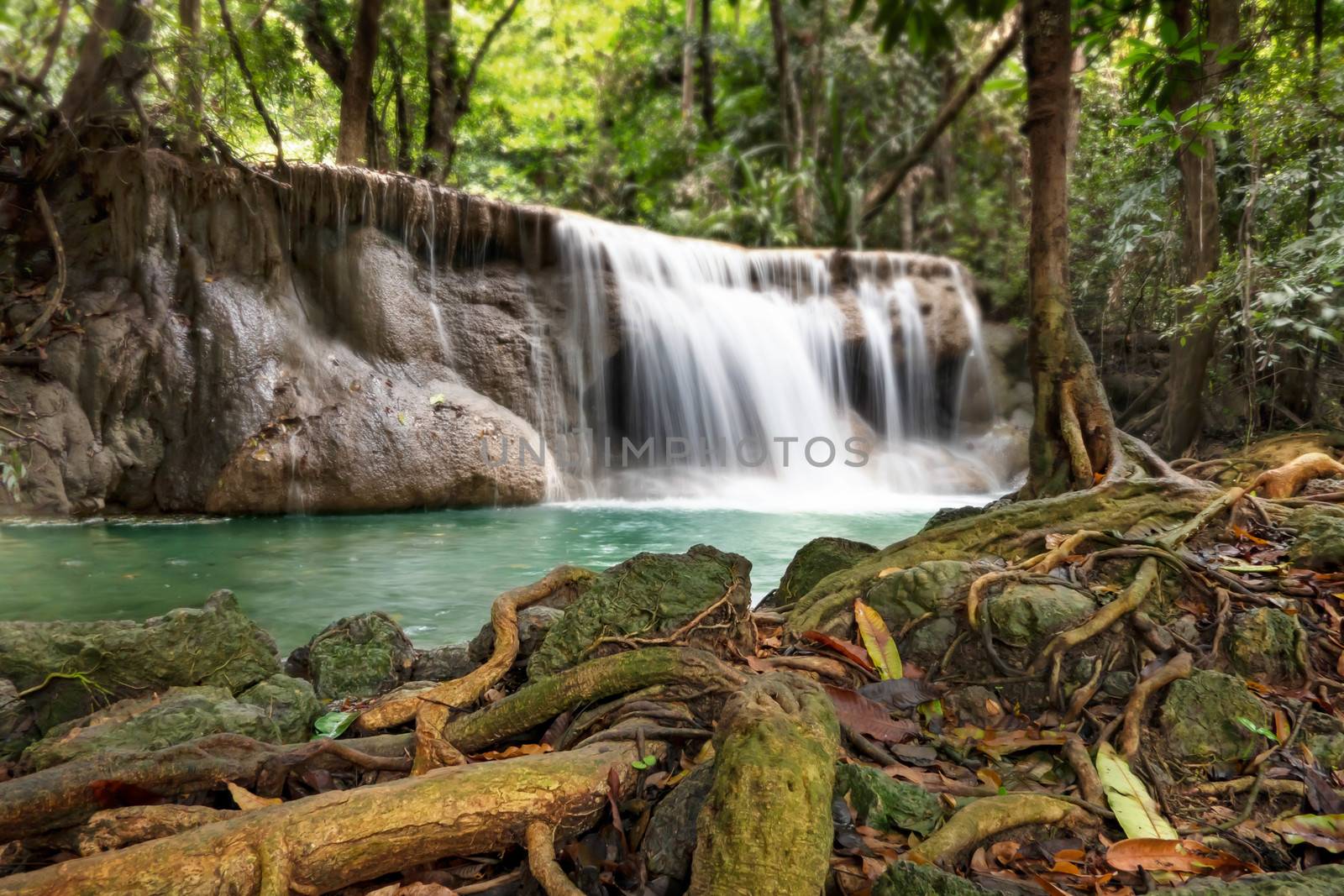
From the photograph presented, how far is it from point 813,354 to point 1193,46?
10.5 meters

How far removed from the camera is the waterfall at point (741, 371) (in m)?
11.3

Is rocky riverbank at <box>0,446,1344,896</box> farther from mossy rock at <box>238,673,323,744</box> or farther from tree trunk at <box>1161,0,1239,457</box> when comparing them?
tree trunk at <box>1161,0,1239,457</box>

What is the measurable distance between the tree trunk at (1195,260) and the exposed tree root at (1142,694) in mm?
4261

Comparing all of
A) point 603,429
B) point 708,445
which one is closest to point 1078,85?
point 708,445

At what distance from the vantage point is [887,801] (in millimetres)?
1873

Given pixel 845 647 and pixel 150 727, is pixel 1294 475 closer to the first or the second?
pixel 845 647

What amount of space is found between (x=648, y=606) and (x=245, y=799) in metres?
1.32

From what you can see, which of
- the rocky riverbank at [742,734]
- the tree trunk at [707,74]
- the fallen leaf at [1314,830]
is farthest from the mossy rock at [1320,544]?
the tree trunk at [707,74]

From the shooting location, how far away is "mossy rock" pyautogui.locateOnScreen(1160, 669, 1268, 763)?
2195mm

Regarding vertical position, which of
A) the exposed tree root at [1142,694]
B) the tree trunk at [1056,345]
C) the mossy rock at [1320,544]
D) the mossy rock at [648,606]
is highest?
the tree trunk at [1056,345]

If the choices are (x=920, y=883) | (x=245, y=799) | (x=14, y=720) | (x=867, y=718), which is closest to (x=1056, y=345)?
(x=867, y=718)

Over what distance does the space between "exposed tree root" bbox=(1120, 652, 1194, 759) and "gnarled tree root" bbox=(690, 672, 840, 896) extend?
96 cm

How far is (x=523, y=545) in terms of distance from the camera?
7477 mm

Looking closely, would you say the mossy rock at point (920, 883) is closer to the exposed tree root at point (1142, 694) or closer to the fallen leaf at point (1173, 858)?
the fallen leaf at point (1173, 858)
